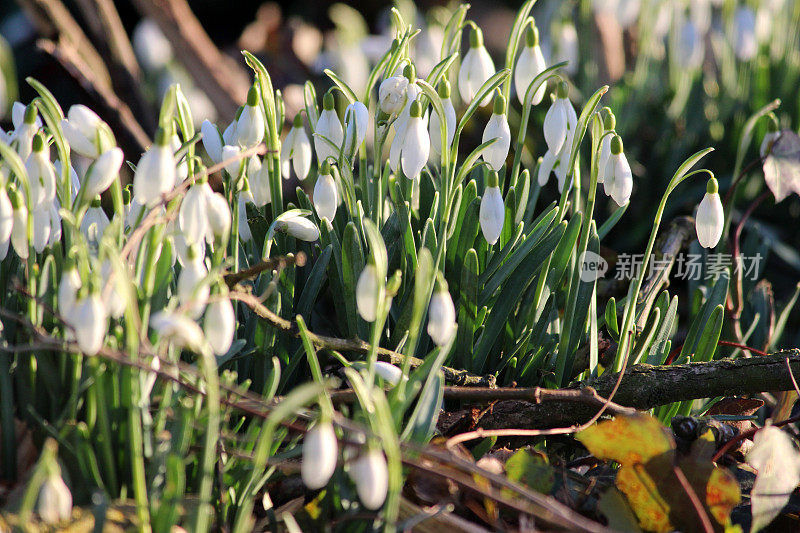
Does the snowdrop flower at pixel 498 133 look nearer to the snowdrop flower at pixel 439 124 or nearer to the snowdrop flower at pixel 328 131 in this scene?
the snowdrop flower at pixel 439 124

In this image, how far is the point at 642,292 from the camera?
1438 mm

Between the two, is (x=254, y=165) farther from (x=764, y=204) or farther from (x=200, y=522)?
(x=764, y=204)

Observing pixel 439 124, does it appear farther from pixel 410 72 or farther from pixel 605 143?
pixel 605 143

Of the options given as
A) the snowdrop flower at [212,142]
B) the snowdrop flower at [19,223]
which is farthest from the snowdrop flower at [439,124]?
the snowdrop flower at [19,223]

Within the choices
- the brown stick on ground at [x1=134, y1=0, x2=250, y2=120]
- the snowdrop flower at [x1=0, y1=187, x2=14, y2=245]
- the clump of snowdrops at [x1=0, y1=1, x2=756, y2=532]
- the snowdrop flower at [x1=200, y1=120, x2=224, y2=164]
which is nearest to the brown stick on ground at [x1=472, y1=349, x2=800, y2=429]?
the clump of snowdrops at [x1=0, y1=1, x2=756, y2=532]

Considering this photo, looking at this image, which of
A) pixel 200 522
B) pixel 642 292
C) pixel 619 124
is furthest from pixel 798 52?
pixel 200 522

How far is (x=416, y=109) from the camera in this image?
1.05 metres

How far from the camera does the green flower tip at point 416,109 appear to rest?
1.05 metres

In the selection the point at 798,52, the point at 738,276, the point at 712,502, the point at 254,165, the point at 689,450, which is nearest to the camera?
the point at 712,502

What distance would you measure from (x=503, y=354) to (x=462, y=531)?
435 mm

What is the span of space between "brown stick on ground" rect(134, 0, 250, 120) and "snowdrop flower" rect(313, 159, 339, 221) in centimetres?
206

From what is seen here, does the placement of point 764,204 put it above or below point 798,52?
below

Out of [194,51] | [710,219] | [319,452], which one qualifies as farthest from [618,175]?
[194,51]

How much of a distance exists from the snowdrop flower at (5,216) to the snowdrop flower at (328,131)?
464 millimetres
